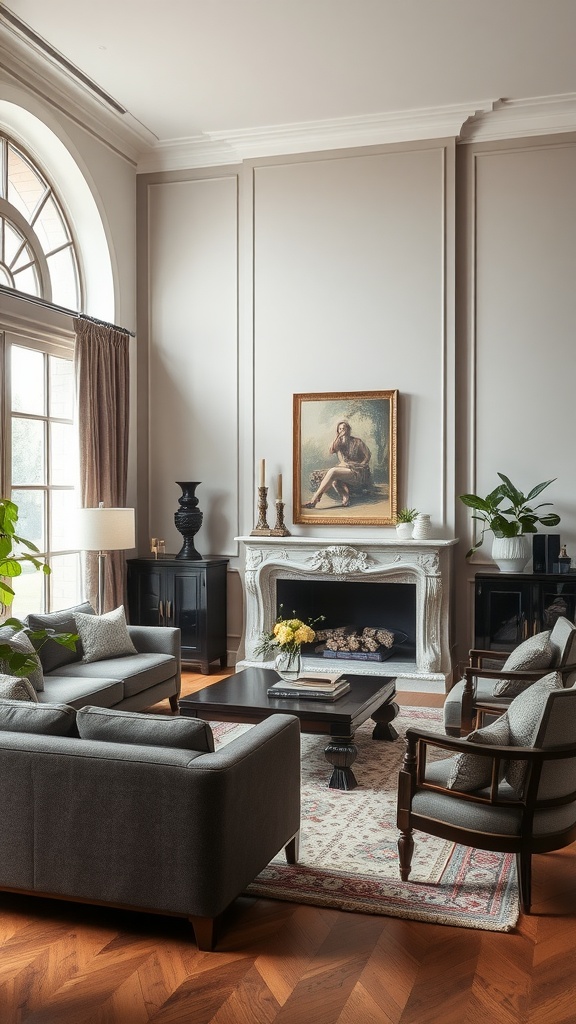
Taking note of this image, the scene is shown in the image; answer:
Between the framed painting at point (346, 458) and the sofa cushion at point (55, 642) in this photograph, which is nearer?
the sofa cushion at point (55, 642)

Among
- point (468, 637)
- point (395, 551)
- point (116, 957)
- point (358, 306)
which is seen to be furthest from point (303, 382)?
point (116, 957)

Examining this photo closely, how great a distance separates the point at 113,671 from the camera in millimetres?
5520

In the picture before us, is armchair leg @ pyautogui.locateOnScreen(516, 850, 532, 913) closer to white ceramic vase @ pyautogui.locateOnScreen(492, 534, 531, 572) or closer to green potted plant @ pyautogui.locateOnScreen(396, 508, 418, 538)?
white ceramic vase @ pyautogui.locateOnScreen(492, 534, 531, 572)

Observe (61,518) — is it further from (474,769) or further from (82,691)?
(474,769)

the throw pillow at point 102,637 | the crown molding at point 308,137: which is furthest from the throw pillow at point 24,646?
the crown molding at point 308,137

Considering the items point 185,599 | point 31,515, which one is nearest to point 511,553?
point 185,599

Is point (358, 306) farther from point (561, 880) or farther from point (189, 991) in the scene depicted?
point (189, 991)

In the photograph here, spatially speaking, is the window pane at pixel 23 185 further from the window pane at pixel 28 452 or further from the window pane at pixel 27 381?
the window pane at pixel 28 452

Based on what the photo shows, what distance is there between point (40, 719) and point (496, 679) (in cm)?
279

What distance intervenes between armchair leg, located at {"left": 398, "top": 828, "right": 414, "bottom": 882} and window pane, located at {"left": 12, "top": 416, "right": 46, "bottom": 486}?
412cm

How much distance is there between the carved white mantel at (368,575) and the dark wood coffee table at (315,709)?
67.4 inches

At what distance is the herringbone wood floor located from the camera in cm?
265

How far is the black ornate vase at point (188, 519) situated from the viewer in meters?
7.74

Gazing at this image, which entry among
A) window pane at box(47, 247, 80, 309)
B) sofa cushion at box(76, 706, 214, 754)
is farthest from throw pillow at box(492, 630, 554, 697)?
window pane at box(47, 247, 80, 309)
